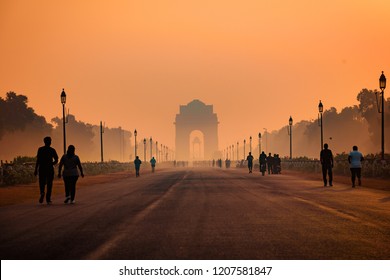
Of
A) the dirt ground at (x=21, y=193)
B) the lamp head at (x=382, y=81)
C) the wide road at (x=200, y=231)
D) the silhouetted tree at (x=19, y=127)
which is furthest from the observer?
the silhouetted tree at (x=19, y=127)

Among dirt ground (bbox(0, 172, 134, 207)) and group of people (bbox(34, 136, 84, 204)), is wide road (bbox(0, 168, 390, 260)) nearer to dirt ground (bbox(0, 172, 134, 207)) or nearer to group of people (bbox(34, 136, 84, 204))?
group of people (bbox(34, 136, 84, 204))

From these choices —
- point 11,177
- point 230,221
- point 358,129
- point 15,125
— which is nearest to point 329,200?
point 230,221

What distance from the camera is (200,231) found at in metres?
11.8

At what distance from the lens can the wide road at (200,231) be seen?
9.20 m

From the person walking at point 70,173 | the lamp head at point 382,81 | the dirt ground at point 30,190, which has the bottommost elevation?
the dirt ground at point 30,190

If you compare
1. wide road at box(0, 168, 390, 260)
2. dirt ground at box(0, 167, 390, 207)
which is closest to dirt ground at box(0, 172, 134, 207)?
dirt ground at box(0, 167, 390, 207)

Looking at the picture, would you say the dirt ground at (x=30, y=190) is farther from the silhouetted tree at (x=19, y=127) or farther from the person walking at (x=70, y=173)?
the silhouetted tree at (x=19, y=127)

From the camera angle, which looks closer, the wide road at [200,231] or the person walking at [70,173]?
the wide road at [200,231]

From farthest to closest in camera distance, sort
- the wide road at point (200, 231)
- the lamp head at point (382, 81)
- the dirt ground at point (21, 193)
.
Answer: the lamp head at point (382, 81)
the dirt ground at point (21, 193)
the wide road at point (200, 231)

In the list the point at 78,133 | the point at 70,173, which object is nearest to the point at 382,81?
the point at 70,173

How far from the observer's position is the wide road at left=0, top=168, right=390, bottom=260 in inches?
362

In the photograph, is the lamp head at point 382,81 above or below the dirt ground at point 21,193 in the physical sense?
above

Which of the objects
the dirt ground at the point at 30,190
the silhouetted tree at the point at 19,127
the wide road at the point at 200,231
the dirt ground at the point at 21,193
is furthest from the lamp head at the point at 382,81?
the silhouetted tree at the point at 19,127

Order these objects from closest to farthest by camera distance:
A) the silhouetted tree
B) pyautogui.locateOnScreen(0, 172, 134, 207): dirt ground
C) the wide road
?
the wide road < pyautogui.locateOnScreen(0, 172, 134, 207): dirt ground < the silhouetted tree
